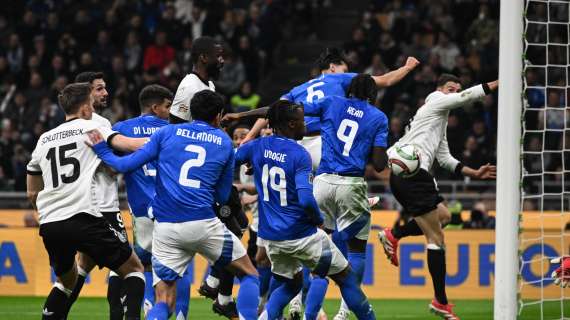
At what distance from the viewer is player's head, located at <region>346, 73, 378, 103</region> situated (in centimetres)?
1032

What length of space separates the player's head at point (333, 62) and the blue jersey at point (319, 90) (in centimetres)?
23

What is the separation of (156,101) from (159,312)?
8.25ft

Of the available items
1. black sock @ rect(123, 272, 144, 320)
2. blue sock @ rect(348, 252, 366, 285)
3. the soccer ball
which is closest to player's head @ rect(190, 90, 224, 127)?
black sock @ rect(123, 272, 144, 320)

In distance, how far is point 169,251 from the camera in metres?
8.45

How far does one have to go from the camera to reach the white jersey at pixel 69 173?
341 inches

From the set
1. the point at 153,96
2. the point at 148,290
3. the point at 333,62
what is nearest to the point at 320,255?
the point at 148,290

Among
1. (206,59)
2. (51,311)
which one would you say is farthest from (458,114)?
(51,311)

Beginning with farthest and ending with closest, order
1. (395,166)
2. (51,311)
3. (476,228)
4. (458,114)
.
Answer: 1. (458,114)
2. (476,228)
3. (395,166)
4. (51,311)

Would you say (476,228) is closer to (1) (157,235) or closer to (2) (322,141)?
(2) (322,141)

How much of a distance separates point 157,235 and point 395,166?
3141 mm

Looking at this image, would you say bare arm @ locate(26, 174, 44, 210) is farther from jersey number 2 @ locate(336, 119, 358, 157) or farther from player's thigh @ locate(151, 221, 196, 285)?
jersey number 2 @ locate(336, 119, 358, 157)

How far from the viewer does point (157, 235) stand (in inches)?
335

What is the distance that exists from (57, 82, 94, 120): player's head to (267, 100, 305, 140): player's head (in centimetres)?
154

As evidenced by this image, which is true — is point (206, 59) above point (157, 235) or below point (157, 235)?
above
